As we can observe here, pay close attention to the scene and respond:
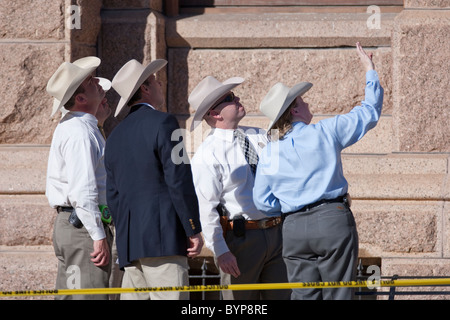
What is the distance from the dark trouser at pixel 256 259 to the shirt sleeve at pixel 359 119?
0.96 meters

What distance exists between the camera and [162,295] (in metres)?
5.21

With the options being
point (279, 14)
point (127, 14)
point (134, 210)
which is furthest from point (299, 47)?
point (134, 210)

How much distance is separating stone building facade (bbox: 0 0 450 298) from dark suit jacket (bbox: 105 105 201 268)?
2.26 meters

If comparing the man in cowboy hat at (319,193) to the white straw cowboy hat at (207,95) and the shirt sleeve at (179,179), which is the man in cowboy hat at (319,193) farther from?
the white straw cowboy hat at (207,95)

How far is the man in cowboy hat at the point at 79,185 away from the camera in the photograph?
18.4 feet

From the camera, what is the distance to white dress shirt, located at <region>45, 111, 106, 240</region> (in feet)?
18.4

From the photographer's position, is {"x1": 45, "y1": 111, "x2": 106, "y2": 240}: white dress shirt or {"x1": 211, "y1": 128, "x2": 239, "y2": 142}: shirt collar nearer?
{"x1": 45, "y1": 111, "x2": 106, "y2": 240}: white dress shirt

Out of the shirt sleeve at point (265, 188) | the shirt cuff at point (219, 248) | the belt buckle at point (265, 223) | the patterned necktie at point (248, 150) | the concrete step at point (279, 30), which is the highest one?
the concrete step at point (279, 30)

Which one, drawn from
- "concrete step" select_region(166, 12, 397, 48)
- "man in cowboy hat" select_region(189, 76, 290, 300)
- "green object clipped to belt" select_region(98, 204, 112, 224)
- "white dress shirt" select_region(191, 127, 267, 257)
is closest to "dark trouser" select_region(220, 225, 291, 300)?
"man in cowboy hat" select_region(189, 76, 290, 300)

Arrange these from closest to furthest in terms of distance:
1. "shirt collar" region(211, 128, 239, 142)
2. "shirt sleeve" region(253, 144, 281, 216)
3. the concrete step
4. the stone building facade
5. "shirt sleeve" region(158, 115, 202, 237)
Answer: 1. "shirt sleeve" region(158, 115, 202, 237)
2. "shirt sleeve" region(253, 144, 281, 216)
3. "shirt collar" region(211, 128, 239, 142)
4. the stone building facade
5. the concrete step

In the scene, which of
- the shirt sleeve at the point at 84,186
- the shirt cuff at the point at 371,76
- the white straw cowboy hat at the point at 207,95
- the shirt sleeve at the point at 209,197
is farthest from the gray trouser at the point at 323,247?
the shirt sleeve at the point at 84,186

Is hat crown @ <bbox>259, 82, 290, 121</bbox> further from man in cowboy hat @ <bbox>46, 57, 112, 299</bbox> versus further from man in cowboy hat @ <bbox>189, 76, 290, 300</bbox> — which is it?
man in cowboy hat @ <bbox>46, 57, 112, 299</bbox>
